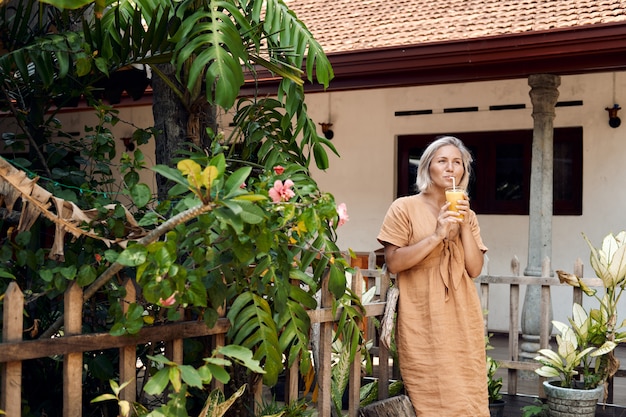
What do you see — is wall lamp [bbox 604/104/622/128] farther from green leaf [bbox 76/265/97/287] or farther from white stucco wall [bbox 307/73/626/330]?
green leaf [bbox 76/265/97/287]

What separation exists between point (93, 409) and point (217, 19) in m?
1.60

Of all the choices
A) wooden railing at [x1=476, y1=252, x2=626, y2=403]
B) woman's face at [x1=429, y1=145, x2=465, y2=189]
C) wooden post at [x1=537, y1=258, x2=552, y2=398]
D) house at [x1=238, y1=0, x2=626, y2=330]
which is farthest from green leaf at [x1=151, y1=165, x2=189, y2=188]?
house at [x1=238, y1=0, x2=626, y2=330]

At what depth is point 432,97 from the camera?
1032 centimetres

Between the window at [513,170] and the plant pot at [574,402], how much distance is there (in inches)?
179

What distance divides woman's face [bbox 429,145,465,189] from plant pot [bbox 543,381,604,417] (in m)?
2.20

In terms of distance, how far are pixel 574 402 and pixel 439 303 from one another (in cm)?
207

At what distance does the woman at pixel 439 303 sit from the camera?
380 cm

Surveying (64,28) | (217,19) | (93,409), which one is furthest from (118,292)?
(64,28)

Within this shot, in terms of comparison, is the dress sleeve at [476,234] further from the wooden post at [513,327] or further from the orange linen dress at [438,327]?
the wooden post at [513,327]

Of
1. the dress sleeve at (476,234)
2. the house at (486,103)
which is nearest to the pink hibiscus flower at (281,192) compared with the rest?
the dress sleeve at (476,234)

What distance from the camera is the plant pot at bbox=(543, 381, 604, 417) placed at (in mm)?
5332

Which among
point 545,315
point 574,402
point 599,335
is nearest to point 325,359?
point 574,402

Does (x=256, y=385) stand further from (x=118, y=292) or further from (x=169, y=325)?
(x=118, y=292)

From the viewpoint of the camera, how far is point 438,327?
3811 mm
